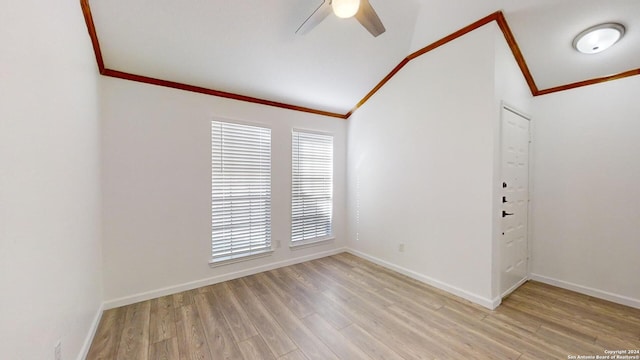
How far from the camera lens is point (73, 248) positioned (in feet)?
5.59

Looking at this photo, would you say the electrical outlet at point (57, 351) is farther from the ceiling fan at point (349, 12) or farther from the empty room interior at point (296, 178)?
the ceiling fan at point (349, 12)

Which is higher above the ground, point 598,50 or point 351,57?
point 351,57

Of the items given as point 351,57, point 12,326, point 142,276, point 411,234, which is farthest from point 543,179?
point 142,276

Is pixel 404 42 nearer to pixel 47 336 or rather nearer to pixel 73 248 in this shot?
pixel 73 248

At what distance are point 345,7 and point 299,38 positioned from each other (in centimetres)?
103

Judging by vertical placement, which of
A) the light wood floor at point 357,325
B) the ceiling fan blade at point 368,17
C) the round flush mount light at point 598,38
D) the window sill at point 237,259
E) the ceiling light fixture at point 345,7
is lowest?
the light wood floor at point 357,325

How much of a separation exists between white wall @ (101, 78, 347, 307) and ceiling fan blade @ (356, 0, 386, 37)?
1932 millimetres

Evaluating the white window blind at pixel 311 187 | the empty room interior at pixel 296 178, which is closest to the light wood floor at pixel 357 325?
the empty room interior at pixel 296 178

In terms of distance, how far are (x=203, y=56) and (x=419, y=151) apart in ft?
9.14

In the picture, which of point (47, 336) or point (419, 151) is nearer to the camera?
point (47, 336)

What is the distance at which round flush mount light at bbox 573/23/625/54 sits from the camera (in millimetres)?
2291

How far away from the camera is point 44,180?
131cm

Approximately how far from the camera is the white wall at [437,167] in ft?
8.35

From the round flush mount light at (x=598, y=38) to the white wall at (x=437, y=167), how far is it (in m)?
0.89
